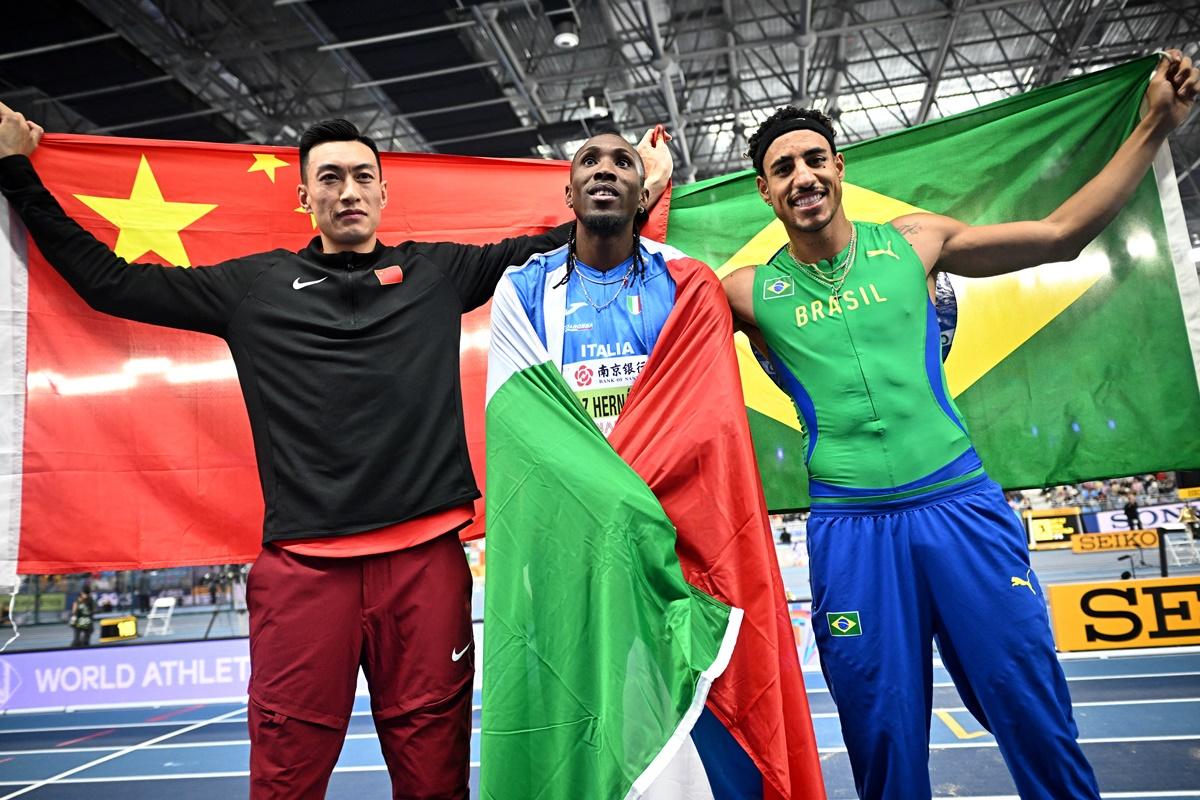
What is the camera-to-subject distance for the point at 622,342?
83.7 inches

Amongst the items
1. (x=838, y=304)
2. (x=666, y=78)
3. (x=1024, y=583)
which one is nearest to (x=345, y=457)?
(x=838, y=304)

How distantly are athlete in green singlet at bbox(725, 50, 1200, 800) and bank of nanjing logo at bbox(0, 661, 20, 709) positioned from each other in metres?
8.71

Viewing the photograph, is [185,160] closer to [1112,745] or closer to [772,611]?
[772,611]

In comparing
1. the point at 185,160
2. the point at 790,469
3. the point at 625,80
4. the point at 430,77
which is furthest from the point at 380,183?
the point at 625,80

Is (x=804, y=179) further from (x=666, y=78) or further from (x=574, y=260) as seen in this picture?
(x=666, y=78)

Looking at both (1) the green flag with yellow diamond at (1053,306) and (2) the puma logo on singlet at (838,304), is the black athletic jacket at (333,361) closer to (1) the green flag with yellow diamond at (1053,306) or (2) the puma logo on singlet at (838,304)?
(2) the puma logo on singlet at (838,304)

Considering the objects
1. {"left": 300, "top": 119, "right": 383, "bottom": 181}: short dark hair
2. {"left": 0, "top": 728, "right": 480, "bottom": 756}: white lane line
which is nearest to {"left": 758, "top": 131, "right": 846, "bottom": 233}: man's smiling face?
{"left": 300, "top": 119, "right": 383, "bottom": 181}: short dark hair

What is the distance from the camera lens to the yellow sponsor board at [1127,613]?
6117 millimetres

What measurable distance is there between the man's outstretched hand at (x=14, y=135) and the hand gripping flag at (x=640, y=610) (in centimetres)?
190

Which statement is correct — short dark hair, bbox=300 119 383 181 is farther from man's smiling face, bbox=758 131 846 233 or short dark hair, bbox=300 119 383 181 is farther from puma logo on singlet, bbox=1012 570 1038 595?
puma logo on singlet, bbox=1012 570 1038 595

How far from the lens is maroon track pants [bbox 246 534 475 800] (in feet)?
6.51

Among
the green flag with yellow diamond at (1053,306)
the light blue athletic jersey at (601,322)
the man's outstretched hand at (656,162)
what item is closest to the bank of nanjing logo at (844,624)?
the light blue athletic jersey at (601,322)

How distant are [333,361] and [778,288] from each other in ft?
4.14

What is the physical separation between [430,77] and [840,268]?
11.3m
